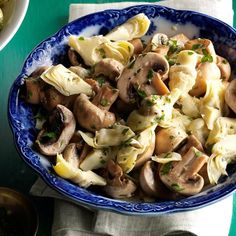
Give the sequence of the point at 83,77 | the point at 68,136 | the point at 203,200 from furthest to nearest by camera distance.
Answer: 1. the point at 83,77
2. the point at 68,136
3. the point at 203,200

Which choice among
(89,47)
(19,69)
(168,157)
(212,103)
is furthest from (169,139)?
(19,69)

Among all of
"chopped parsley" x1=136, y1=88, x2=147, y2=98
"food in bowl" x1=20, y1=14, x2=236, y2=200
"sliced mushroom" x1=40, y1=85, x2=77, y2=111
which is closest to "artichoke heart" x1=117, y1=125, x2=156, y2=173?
"food in bowl" x1=20, y1=14, x2=236, y2=200

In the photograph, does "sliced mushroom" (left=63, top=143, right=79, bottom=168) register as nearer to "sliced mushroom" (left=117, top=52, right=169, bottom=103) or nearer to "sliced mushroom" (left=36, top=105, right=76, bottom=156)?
"sliced mushroom" (left=36, top=105, right=76, bottom=156)

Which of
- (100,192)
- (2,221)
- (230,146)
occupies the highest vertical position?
(230,146)


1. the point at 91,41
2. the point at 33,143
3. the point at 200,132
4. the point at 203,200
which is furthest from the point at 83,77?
the point at 203,200

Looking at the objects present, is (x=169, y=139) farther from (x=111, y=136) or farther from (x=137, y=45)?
(x=137, y=45)

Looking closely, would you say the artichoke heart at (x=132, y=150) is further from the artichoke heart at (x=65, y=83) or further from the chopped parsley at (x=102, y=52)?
the chopped parsley at (x=102, y=52)

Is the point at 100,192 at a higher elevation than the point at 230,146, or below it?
below

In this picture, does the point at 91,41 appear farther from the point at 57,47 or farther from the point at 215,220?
the point at 215,220
